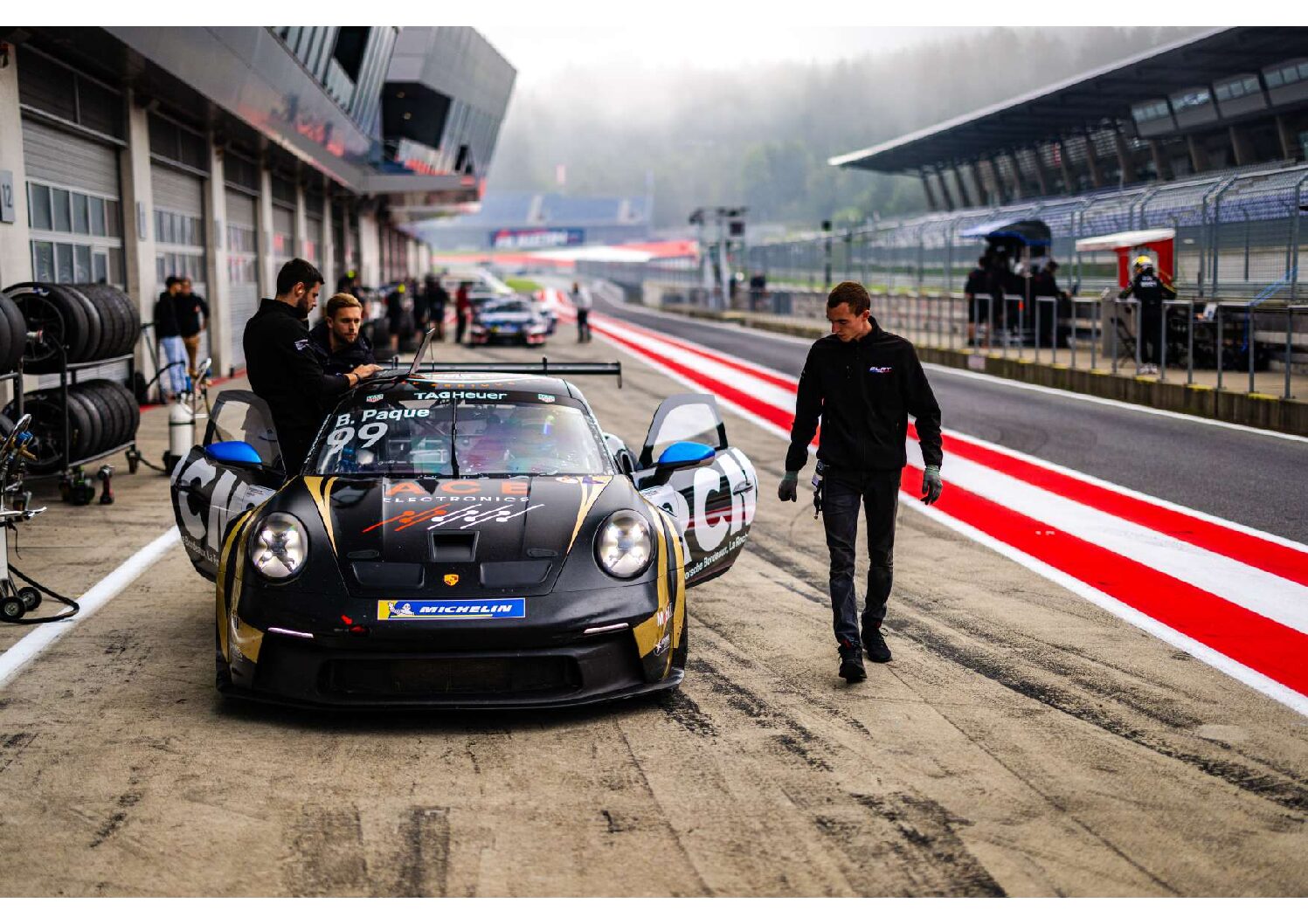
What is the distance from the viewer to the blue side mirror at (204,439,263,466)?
20.5ft

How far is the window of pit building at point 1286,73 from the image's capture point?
36.2m

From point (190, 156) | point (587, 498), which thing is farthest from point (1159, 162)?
point (587, 498)

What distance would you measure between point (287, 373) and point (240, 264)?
910 inches

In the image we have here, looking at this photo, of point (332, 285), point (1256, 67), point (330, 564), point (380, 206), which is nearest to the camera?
point (330, 564)

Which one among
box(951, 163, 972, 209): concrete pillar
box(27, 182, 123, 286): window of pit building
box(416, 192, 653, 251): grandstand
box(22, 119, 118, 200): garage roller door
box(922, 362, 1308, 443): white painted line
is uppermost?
box(416, 192, 653, 251): grandstand

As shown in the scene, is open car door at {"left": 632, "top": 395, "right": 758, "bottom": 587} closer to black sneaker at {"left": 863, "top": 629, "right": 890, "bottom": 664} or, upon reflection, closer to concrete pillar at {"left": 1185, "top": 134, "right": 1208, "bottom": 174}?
black sneaker at {"left": 863, "top": 629, "right": 890, "bottom": 664}

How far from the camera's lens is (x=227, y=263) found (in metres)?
26.8

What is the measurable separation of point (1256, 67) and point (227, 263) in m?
26.8

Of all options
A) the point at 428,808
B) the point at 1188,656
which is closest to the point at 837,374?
the point at 1188,656

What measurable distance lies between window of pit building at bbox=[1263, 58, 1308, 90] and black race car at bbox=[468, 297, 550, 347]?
19667mm

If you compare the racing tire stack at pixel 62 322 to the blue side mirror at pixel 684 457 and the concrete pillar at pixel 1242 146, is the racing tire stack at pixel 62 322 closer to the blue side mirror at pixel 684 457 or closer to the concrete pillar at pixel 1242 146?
the blue side mirror at pixel 684 457

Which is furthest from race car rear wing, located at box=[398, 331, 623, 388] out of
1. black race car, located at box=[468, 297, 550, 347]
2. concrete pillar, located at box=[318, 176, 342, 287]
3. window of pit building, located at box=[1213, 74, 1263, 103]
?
window of pit building, located at box=[1213, 74, 1263, 103]

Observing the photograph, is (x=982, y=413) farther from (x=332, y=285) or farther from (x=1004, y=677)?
(x=332, y=285)
